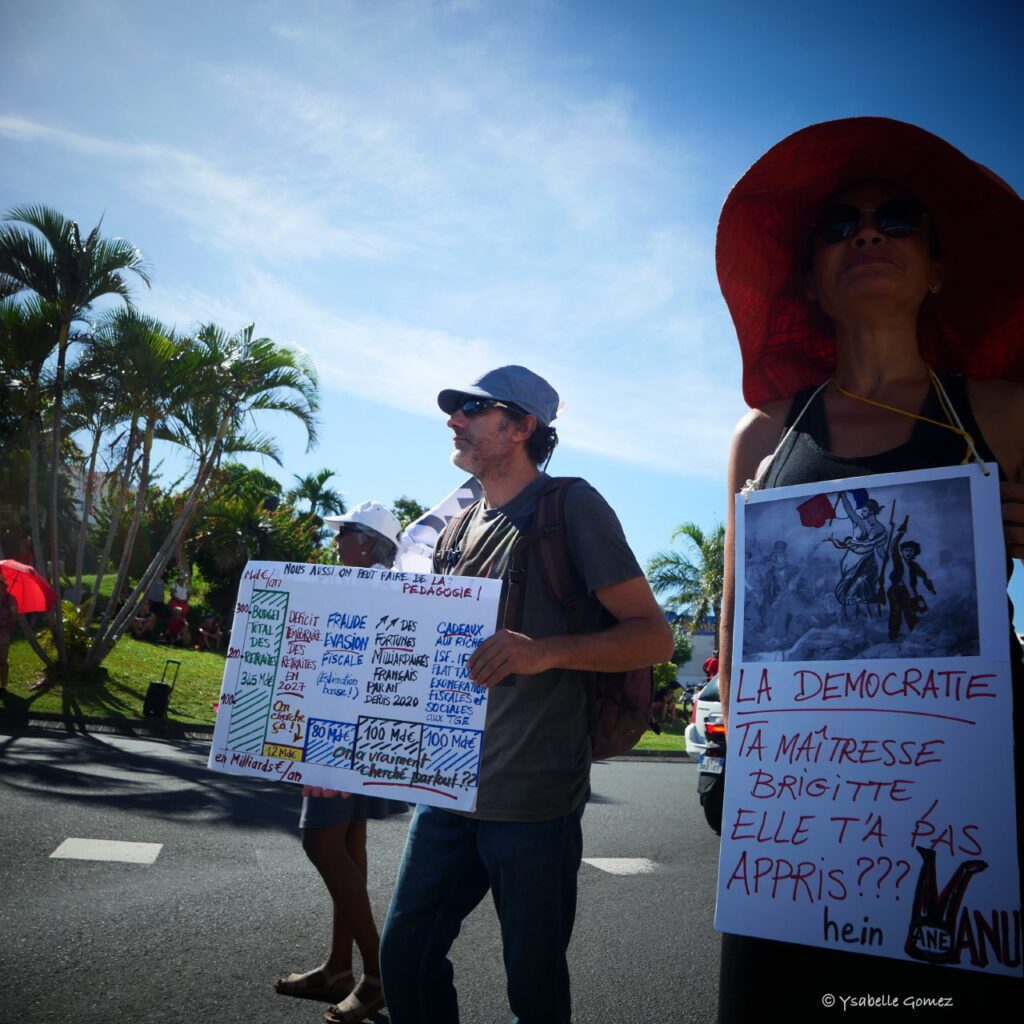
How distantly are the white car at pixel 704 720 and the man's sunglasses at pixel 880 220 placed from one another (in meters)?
6.01

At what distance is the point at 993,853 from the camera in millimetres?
1217

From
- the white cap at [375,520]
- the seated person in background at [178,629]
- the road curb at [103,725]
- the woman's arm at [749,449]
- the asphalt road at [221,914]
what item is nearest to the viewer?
the woman's arm at [749,449]

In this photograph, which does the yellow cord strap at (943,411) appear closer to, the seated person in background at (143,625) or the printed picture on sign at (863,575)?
the printed picture on sign at (863,575)

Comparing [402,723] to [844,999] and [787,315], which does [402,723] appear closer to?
[844,999]

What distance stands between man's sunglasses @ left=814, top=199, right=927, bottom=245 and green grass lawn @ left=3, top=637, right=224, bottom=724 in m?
13.2

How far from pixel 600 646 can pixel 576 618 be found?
0.47ft

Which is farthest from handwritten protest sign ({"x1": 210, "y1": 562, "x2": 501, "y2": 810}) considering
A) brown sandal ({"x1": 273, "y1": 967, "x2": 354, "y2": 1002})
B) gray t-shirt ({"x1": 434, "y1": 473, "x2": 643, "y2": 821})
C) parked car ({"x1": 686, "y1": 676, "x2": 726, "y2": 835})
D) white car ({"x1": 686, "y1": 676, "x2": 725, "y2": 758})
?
white car ({"x1": 686, "y1": 676, "x2": 725, "y2": 758})

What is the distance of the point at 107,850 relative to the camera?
5523 mm

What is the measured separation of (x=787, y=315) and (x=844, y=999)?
56.7 inches

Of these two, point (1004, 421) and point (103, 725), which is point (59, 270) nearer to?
point (103, 725)

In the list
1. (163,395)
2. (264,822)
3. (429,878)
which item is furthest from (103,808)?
(163,395)

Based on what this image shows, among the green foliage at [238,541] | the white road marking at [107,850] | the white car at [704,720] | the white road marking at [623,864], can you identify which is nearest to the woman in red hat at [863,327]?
the white road marking at [107,850]

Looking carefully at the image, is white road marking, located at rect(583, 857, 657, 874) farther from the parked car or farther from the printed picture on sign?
the printed picture on sign

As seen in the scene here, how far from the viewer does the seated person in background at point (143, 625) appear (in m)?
23.2
